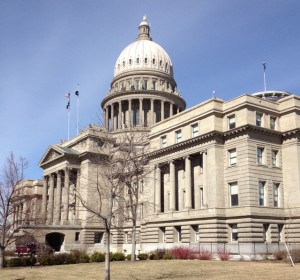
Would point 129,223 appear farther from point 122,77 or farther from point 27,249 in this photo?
point 122,77

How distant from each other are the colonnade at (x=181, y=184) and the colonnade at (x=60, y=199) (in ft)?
56.9

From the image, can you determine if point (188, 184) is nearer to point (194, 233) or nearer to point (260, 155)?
→ point (194, 233)

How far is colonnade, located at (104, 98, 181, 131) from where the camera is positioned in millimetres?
94125

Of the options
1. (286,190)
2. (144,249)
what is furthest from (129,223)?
(286,190)

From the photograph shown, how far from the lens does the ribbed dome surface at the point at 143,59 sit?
10388 centimetres

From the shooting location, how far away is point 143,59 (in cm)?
10406

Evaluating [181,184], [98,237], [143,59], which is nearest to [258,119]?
[181,184]

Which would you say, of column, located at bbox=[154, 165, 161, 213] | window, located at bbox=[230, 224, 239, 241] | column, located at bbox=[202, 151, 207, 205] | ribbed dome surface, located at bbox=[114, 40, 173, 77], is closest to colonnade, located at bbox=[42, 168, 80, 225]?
column, located at bbox=[154, 165, 161, 213]

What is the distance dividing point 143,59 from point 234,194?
2351 inches

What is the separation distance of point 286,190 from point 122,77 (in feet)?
198

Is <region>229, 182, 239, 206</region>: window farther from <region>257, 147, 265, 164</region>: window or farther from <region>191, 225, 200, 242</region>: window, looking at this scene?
<region>191, 225, 200, 242</region>: window

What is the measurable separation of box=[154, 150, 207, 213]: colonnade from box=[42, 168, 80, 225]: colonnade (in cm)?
1736

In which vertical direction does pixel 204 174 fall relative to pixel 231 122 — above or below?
below

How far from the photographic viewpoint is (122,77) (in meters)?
104
